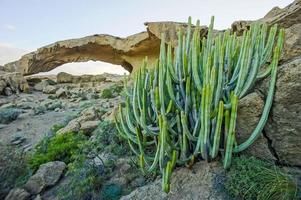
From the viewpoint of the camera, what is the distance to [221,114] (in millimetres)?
2975

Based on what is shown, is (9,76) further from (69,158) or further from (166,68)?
(166,68)

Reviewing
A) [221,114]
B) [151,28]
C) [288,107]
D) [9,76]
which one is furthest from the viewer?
[9,76]

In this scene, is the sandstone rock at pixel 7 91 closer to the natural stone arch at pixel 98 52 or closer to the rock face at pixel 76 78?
the natural stone arch at pixel 98 52

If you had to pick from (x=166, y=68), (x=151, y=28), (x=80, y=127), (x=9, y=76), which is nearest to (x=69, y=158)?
(x=80, y=127)

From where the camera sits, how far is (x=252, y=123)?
347cm

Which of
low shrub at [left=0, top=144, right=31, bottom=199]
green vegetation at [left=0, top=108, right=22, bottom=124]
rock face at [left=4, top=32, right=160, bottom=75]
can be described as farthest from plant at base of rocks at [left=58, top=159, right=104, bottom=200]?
rock face at [left=4, top=32, right=160, bottom=75]

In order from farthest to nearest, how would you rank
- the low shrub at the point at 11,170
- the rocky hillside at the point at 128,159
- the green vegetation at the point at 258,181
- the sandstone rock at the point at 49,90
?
the sandstone rock at the point at 49,90, the low shrub at the point at 11,170, the rocky hillside at the point at 128,159, the green vegetation at the point at 258,181

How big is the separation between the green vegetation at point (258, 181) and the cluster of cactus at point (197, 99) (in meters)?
0.14

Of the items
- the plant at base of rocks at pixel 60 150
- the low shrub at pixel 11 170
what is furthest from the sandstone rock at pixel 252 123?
the low shrub at pixel 11 170

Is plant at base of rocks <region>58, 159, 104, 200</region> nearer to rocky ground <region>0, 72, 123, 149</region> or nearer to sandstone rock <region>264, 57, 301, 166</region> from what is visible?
rocky ground <region>0, 72, 123, 149</region>

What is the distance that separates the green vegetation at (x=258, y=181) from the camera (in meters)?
2.78

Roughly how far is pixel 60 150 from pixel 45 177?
841mm

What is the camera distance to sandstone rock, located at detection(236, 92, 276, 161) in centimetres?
344

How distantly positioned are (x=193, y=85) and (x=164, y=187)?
123 centimetres
